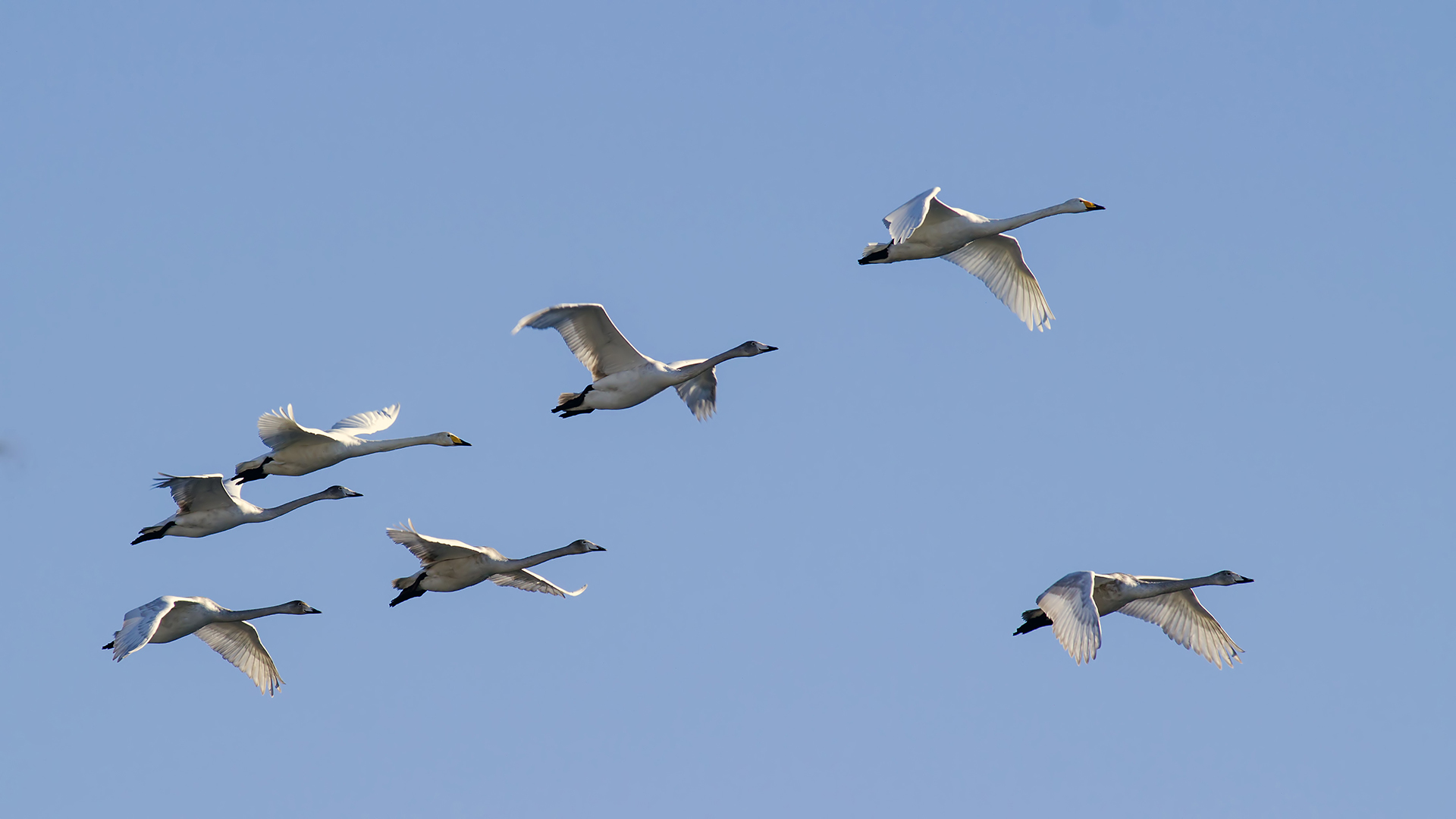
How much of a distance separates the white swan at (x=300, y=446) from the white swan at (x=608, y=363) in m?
2.71

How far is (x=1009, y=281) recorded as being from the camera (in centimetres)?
3469

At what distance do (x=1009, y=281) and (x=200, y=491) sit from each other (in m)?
13.9

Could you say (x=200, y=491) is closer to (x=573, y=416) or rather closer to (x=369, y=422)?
(x=369, y=422)

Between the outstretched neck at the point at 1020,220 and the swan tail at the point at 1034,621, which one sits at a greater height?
the outstretched neck at the point at 1020,220

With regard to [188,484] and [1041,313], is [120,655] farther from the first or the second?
[1041,313]

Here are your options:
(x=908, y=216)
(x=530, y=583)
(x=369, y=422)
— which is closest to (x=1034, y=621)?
(x=908, y=216)

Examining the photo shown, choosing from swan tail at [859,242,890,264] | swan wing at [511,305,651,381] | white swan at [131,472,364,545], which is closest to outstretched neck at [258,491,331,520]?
white swan at [131,472,364,545]

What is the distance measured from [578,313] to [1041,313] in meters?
→ 8.24

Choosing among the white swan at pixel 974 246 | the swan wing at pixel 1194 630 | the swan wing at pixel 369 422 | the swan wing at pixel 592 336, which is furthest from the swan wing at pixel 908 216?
the swan wing at pixel 369 422

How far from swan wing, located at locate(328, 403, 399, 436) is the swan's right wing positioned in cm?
436

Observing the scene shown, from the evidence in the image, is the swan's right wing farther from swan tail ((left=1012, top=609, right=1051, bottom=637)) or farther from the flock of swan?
swan tail ((left=1012, top=609, right=1051, bottom=637))

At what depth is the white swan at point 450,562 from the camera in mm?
31188

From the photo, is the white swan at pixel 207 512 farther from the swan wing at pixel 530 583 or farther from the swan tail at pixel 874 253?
the swan tail at pixel 874 253

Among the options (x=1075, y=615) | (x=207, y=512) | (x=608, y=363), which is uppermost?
(x=608, y=363)
